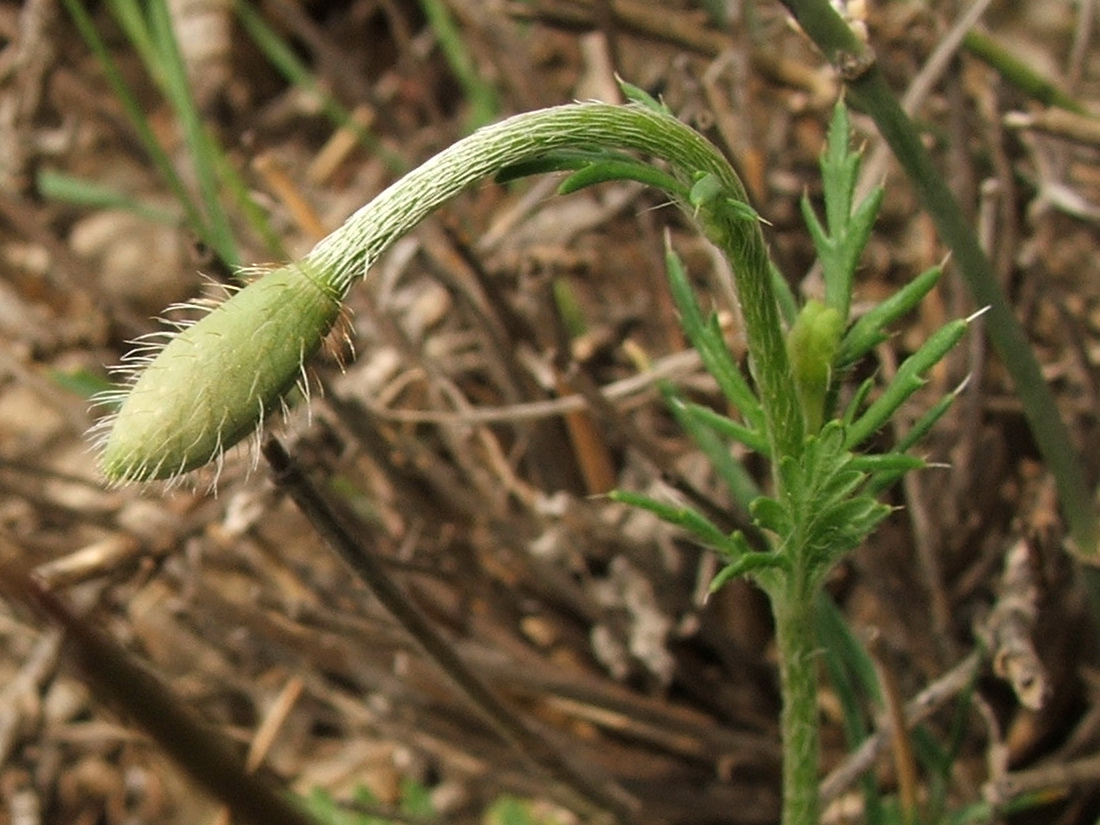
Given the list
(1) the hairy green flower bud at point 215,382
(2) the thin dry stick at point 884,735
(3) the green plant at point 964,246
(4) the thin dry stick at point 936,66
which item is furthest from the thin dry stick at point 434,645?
(4) the thin dry stick at point 936,66

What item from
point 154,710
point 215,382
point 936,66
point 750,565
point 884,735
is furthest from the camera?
point 936,66

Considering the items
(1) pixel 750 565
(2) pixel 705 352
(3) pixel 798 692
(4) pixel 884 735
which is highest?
(2) pixel 705 352

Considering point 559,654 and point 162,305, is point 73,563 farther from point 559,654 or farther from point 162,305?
point 162,305

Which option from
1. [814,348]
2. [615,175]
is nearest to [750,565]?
[814,348]

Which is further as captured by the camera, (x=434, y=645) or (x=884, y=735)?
(x=884, y=735)

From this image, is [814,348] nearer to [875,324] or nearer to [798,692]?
[875,324]

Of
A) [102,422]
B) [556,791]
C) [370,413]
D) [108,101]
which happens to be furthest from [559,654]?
[108,101]

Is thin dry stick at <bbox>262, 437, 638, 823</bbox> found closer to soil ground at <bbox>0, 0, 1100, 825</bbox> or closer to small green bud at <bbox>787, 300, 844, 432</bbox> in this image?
soil ground at <bbox>0, 0, 1100, 825</bbox>
